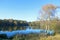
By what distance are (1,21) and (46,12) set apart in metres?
18.9

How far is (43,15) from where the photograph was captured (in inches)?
967

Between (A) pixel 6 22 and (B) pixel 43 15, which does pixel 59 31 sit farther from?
(A) pixel 6 22

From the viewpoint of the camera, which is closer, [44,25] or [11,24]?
[44,25]

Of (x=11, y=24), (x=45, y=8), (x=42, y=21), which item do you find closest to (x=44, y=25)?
(x=42, y=21)

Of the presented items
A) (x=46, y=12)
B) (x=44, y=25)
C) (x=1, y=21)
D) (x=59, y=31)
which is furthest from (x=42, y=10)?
(x=1, y=21)

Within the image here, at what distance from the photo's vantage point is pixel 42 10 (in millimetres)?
23594

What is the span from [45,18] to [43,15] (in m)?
0.55

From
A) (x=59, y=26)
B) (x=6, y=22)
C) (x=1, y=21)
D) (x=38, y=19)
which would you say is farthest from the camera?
(x=6, y=22)

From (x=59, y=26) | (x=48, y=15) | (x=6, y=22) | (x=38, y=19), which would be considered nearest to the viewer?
(x=59, y=26)

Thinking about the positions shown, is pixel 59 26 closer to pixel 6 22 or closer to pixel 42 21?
pixel 42 21

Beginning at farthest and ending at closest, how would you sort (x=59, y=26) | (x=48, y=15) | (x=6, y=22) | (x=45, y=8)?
(x=6, y=22) < (x=48, y=15) < (x=45, y=8) < (x=59, y=26)

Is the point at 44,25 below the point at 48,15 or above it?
below

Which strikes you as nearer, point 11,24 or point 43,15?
point 43,15

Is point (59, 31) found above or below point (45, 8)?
below
